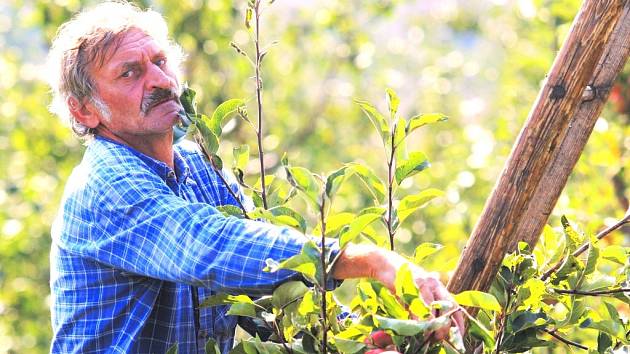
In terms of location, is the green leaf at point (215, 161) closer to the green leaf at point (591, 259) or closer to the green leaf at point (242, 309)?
the green leaf at point (242, 309)

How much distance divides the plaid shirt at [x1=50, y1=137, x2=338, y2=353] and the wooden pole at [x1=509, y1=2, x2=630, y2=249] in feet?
1.49

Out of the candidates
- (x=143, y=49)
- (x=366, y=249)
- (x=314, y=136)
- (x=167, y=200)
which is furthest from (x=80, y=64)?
(x=314, y=136)

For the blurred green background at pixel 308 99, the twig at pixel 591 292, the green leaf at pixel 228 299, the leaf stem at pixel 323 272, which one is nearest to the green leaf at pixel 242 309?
the green leaf at pixel 228 299

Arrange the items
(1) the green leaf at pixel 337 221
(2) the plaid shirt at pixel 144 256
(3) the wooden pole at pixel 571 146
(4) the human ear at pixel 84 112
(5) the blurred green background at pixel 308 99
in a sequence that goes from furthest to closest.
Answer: (5) the blurred green background at pixel 308 99 < (4) the human ear at pixel 84 112 < (3) the wooden pole at pixel 571 146 < (2) the plaid shirt at pixel 144 256 < (1) the green leaf at pixel 337 221

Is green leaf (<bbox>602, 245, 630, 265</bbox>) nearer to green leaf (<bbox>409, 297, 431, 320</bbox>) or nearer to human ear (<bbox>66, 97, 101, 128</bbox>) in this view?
green leaf (<bbox>409, 297, 431, 320</bbox>)

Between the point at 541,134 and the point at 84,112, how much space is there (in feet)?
3.20

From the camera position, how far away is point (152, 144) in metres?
2.02

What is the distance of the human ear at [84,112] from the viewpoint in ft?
6.88

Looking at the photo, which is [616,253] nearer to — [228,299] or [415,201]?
[415,201]

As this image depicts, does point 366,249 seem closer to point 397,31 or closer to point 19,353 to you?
point 19,353

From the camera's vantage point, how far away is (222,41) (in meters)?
6.42

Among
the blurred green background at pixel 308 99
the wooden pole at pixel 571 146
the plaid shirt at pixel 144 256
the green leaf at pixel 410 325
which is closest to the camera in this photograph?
A: the green leaf at pixel 410 325

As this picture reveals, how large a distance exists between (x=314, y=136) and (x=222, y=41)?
3.19 ft

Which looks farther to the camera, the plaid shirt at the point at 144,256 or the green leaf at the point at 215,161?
the green leaf at the point at 215,161
